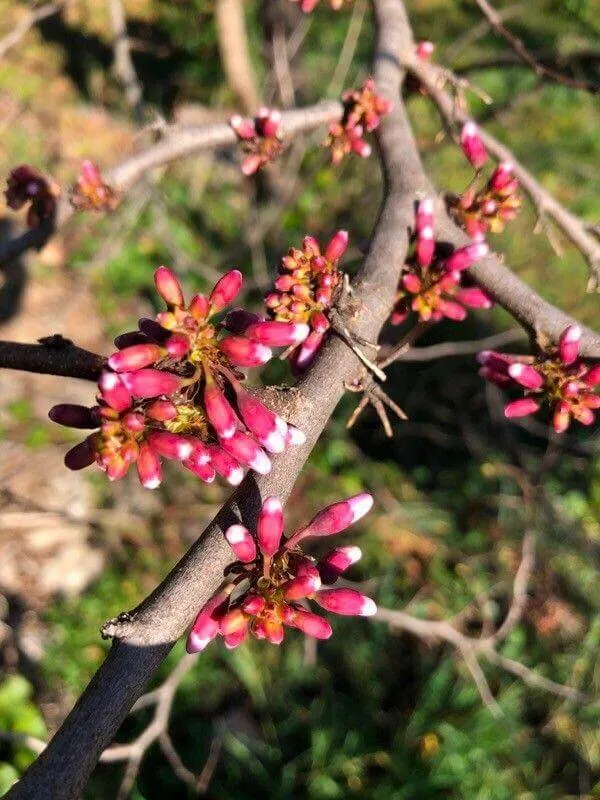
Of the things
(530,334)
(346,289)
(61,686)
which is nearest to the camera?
(346,289)

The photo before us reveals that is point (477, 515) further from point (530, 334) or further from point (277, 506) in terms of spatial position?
point (277, 506)

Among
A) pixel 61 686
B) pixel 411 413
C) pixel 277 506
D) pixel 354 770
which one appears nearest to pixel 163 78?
pixel 411 413

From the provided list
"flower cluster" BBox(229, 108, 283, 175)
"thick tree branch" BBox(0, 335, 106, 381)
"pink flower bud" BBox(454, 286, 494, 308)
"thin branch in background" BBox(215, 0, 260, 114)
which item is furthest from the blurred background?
"thick tree branch" BBox(0, 335, 106, 381)

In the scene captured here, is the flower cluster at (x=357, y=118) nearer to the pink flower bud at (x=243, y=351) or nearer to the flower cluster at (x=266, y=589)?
the pink flower bud at (x=243, y=351)

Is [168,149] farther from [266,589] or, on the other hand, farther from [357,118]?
[266,589]

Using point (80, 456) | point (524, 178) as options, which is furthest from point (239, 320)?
point (524, 178)

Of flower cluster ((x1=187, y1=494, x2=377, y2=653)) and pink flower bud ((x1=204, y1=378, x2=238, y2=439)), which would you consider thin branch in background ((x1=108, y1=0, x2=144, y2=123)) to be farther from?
flower cluster ((x1=187, y1=494, x2=377, y2=653))
